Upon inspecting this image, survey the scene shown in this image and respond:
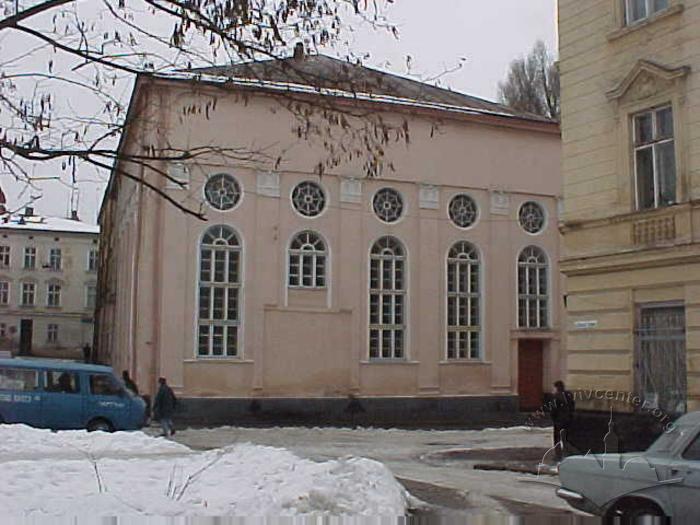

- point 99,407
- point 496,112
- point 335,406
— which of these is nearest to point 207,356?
point 335,406

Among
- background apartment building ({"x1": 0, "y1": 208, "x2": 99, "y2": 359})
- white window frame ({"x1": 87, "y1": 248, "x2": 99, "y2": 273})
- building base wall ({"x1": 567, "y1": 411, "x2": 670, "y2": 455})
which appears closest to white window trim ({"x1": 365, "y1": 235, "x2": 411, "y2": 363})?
building base wall ({"x1": 567, "y1": 411, "x2": 670, "y2": 455})

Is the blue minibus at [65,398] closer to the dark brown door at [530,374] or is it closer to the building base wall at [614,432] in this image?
the building base wall at [614,432]

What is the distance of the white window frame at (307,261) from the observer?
104 feet

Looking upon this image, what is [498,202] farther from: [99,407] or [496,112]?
[99,407]

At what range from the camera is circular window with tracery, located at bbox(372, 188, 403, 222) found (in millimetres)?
33156

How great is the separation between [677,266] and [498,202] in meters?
18.6

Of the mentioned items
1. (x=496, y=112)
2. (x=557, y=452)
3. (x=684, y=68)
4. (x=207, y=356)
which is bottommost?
(x=557, y=452)

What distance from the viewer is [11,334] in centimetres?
7625

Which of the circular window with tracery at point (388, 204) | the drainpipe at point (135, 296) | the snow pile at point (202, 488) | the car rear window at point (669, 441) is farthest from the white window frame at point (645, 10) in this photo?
the drainpipe at point (135, 296)

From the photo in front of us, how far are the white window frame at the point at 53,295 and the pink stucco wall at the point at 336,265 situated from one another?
4456 centimetres

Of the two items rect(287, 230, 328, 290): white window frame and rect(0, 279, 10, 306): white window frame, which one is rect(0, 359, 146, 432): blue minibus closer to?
rect(287, 230, 328, 290): white window frame

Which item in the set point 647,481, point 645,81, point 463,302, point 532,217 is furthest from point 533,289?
point 647,481

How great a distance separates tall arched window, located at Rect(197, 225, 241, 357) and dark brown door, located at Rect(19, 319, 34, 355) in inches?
1902

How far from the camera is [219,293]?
3058cm
